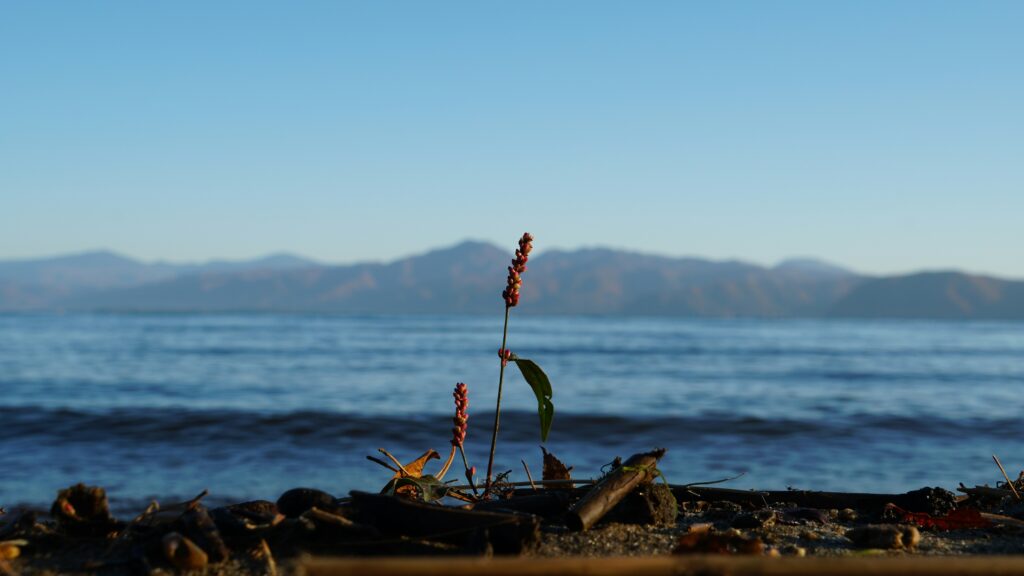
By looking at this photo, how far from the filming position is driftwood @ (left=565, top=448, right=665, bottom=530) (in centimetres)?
299

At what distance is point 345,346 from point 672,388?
33313 mm

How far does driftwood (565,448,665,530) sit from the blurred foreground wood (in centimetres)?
141

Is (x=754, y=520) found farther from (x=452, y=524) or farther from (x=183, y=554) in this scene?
(x=183, y=554)

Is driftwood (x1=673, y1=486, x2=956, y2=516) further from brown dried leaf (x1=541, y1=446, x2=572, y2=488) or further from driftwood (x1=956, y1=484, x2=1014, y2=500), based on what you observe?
brown dried leaf (x1=541, y1=446, x2=572, y2=488)

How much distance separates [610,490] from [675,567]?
5.15 ft

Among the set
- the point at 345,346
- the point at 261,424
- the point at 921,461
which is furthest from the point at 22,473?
the point at 345,346

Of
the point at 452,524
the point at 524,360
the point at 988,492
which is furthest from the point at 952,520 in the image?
the point at 452,524

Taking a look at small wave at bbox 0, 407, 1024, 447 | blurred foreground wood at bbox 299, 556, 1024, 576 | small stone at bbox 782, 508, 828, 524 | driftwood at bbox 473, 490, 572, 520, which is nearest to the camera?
blurred foreground wood at bbox 299, 556, 1024, 576

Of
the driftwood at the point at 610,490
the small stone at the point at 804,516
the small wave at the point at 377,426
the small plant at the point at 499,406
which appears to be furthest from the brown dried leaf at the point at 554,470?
the small wave at the point at 377,426

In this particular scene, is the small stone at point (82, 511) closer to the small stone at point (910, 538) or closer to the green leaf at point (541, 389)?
the green leaf at point (541, 389)

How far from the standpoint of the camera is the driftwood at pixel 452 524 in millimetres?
2592

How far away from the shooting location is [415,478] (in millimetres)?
3396

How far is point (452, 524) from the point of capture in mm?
2648

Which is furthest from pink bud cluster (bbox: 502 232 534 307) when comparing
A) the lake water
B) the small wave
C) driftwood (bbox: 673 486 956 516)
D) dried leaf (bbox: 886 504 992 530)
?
the small wave
